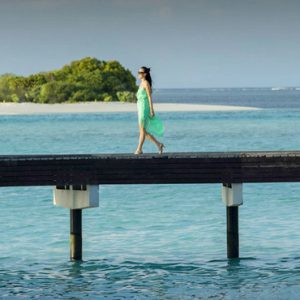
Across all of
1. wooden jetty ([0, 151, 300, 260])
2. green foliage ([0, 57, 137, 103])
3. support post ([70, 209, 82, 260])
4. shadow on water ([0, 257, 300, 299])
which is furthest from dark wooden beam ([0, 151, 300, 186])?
green foliage ([0, 57, 137, 103])

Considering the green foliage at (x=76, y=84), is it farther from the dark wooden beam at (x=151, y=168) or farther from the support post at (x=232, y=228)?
the dark wooden beam at (x=151, y=168)

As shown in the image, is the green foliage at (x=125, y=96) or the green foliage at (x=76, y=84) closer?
the green foliage at (x=125, y=96)

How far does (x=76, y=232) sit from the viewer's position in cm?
2627

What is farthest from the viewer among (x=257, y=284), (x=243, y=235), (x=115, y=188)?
(x=115, y=188)

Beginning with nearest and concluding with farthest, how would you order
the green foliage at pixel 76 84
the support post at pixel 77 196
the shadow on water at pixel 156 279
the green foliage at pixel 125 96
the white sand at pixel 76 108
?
the shadow on water at pixel 156 279 → the support post at pixel 77 196 → the white sand at pixel 76 108 → the green foliage at pixel 125 96 → the green foliage at pixel 76 84

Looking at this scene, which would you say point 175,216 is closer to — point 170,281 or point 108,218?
point 108,218

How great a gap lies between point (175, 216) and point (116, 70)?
14526cm

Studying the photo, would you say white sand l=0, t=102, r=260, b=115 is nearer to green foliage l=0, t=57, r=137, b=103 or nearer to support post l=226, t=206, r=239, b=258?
green foliage l=0, t=57, r=137, b=103

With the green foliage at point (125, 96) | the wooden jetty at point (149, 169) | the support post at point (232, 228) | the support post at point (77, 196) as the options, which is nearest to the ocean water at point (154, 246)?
the support post at point (232, 228)

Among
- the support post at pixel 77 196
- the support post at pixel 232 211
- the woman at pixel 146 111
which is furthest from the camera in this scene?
the woman at pixel 146 111

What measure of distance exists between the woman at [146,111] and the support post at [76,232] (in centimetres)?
190

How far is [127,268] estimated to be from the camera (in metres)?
26.7

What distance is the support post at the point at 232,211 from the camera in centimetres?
2533

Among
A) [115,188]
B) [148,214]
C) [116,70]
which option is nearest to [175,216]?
[148,214]
